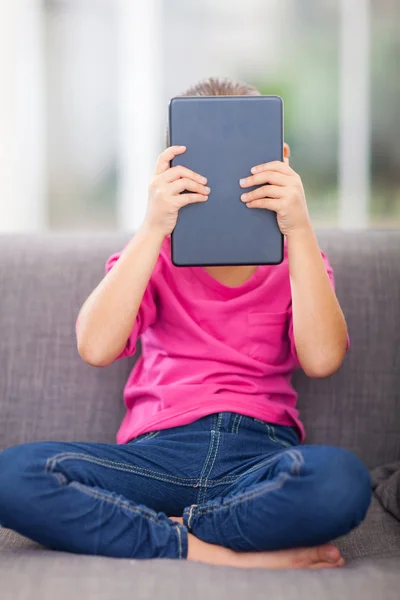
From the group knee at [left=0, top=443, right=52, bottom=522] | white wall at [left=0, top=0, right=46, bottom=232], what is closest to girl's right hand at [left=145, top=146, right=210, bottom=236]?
knee at [left=0, top=443, right=52, bottom=522]

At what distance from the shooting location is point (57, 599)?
773 millimetres

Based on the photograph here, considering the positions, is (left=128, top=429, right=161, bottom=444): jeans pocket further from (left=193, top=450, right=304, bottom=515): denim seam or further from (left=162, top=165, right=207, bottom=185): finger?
(left=162, top=165, right=207, bottom=185): finger

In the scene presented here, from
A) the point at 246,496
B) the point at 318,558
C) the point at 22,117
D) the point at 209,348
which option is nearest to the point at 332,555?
the point at 318,558

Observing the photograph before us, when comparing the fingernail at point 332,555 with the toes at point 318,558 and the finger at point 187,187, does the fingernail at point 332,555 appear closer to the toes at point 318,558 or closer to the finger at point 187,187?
the toes at point 318,558

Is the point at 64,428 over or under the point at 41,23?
under

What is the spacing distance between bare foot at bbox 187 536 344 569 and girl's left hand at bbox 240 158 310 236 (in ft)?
1.38

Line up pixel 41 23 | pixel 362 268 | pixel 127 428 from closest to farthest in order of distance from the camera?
pixel 127 428, pixel 362 268, pixel 41 23

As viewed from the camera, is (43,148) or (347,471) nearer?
(347,471)

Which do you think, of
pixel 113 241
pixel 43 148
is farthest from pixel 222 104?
pixel 43 148

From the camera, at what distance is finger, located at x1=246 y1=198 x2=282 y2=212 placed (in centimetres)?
100

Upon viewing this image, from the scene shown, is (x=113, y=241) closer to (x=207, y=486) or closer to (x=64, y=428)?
(x=64, y=428)

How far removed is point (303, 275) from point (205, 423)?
0.82 feet

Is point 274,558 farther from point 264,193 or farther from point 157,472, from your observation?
point 264,193

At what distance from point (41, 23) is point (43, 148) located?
58 cm
